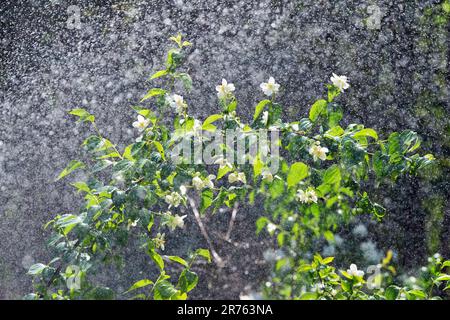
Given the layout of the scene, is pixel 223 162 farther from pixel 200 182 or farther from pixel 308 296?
pixel 308 296

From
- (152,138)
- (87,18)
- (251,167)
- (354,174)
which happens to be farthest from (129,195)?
(87,18)

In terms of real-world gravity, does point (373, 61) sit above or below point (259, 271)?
above

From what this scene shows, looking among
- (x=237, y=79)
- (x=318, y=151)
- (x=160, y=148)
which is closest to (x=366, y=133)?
(x=318, y=151)

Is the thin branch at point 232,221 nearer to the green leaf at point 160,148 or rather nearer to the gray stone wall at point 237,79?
the gray stone wall at point 237,79

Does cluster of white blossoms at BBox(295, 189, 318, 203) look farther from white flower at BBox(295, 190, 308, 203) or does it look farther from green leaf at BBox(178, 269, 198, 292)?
green leaf at BBox(178, 269, 198, 292)

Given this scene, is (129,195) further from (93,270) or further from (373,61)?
(373,61)

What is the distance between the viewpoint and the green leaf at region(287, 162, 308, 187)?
1.76 metres

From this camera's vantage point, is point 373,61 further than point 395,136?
Yes

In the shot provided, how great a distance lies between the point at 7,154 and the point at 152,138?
0.99m

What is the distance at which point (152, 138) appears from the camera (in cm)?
179

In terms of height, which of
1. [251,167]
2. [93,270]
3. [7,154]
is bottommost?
[7,154]

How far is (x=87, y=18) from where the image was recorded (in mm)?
2619
